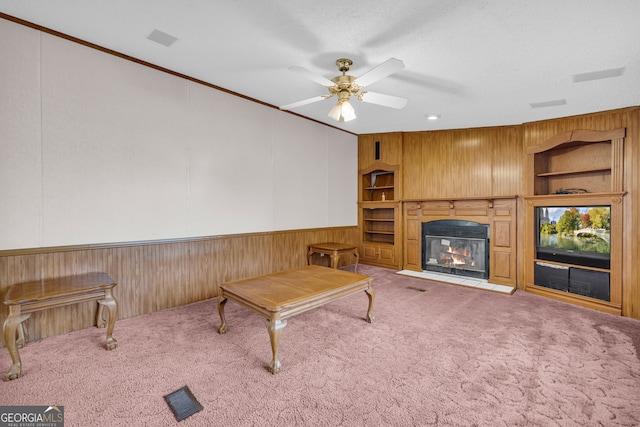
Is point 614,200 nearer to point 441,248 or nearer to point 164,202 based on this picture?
point 441,248

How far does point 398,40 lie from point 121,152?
2899 mm

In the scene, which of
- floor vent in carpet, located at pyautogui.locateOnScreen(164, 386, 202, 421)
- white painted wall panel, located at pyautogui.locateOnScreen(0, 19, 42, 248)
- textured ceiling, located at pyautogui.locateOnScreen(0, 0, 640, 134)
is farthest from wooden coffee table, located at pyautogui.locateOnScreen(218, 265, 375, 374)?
textured ceiling, located at pyautogui.locateOnScreen(0, 0, 640, 134)

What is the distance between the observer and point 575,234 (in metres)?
3.88

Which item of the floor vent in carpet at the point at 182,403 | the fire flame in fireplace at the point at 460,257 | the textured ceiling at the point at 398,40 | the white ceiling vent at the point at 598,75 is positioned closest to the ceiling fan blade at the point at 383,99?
the textured ceiling at the point at 398,40

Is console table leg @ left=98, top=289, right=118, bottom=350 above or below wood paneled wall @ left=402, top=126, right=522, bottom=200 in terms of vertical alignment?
below

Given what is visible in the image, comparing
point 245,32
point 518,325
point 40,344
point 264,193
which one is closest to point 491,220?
point 518,325

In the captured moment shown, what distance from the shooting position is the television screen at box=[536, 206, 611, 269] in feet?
12.0

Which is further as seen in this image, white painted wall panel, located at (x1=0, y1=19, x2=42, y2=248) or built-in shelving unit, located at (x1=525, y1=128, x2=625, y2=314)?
built-in shelving unit, located at (x1=525, y1=128, x2=625, y2=314)

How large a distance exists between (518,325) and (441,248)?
2.36 metres

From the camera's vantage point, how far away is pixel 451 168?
17.0 ft

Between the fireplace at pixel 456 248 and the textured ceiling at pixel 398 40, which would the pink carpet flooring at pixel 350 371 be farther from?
the textured ceiling at pixel 398 40

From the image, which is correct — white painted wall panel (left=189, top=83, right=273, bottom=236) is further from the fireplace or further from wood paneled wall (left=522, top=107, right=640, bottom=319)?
wood paneled wall (left=522, top=107, right=640, bottom=319)

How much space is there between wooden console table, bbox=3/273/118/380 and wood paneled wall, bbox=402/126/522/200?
15.9 ft

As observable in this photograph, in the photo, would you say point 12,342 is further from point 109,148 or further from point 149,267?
point 109,148
